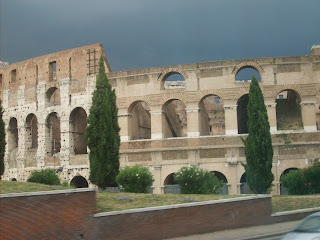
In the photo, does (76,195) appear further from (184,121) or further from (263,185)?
(184,121)

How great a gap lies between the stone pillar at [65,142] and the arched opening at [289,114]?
13709 mm

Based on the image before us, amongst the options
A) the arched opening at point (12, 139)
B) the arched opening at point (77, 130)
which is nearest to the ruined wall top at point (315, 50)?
the arched opening at point (77, 130)

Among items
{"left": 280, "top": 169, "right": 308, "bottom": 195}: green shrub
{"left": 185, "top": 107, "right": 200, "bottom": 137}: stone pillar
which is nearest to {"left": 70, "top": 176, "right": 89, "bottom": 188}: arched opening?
{"left": 185, "top": 107, "right": 200, "bottom": 137}: stone pillar

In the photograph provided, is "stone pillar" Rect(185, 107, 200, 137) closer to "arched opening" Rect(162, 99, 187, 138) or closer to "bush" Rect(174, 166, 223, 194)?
"arched opening" Rect(162, 99, 187, 138)

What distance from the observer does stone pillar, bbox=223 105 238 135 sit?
82.5 feet

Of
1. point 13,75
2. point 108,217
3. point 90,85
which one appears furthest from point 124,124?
point 108,217

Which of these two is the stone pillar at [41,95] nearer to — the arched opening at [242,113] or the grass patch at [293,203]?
the arched opening at [242,113]

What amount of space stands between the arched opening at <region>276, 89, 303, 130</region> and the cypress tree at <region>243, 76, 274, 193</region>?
504 cm

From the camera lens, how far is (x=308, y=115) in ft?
80.7

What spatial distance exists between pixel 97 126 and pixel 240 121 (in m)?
14.1

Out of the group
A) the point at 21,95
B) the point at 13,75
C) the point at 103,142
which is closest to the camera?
the point at 103,142

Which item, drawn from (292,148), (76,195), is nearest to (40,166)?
(292,148)

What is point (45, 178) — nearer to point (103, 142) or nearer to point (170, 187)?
point (103, 142)

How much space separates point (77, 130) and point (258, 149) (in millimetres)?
13715
